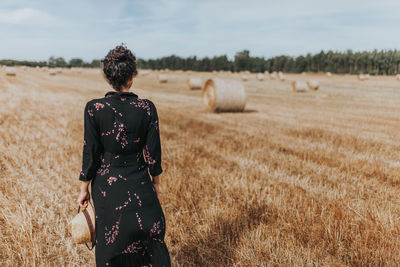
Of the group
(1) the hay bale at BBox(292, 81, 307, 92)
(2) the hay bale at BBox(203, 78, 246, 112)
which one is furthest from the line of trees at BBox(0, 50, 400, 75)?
(2) the hay bale at BBox(203, 78, 246, 112)

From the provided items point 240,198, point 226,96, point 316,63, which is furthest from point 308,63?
point 240,198

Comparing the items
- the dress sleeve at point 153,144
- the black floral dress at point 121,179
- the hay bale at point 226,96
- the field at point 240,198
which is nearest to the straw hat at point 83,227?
the black floral dress at point 121,179

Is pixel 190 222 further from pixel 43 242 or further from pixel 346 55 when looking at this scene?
pixel 346 55

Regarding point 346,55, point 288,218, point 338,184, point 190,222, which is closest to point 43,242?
point 190,222

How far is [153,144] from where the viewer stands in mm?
2287

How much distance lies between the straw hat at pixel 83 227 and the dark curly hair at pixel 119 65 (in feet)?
3.34

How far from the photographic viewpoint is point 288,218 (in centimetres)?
369

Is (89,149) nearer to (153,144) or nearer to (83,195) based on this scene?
(83,195)

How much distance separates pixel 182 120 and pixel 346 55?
325 feet

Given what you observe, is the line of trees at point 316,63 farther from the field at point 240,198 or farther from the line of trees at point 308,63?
the field at point 240,198

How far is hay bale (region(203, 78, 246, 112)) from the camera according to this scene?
1385 cm

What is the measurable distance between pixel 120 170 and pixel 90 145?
0.97 ft

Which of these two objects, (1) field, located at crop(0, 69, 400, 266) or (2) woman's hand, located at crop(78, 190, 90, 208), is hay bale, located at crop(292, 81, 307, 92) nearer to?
(1) field, located at crop(0, 69, 400, 266)

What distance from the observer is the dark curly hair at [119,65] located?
2109mm
